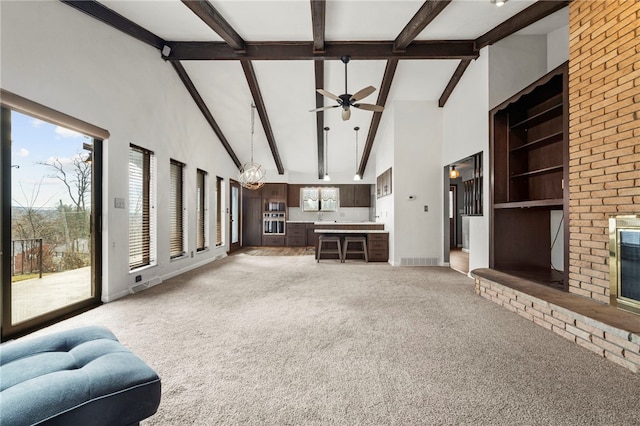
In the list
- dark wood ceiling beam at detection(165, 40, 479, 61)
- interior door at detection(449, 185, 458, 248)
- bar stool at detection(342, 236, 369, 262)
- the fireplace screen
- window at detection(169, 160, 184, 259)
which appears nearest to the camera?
the fireplace screen

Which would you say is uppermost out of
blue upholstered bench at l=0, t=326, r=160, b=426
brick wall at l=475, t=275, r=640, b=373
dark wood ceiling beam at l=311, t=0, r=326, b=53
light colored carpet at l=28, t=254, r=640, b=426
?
dark wood ceiling beam at l=311, t=0, r=326, b=53

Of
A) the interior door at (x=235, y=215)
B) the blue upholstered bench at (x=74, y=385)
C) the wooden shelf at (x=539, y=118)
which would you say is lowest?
the blue upholstered bench at (x=74, y=385)

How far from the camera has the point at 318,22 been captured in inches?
153

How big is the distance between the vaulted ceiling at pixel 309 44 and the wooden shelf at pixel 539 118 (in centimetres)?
117

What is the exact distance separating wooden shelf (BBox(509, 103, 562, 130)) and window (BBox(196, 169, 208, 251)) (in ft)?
19.7

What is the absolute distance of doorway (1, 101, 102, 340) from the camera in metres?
2.54

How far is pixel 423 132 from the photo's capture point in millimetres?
6074

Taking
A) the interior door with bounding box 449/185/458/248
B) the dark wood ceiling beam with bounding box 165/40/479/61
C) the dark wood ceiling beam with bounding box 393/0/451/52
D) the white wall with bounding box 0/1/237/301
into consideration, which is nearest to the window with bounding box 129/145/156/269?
the white wall with bounding box 0/1/237/301

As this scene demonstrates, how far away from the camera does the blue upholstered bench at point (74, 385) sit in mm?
982

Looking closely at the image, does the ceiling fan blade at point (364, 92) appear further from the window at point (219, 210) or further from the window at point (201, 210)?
the window at point (219, 210)

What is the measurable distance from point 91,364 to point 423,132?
246 inches

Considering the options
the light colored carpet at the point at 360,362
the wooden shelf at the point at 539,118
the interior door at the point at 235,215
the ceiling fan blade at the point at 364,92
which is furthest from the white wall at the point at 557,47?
the interior door at the point at 235,215

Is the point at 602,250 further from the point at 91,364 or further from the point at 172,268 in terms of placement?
the point at 172,268

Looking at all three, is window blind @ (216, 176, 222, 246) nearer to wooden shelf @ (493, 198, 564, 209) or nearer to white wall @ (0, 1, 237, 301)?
white wall @ (0, 1, 237, 301)
